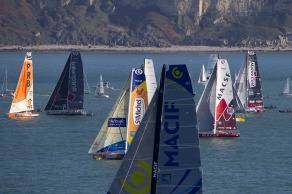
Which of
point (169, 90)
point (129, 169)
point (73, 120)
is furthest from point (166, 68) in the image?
point (73, 120)

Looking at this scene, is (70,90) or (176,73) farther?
(70,90)

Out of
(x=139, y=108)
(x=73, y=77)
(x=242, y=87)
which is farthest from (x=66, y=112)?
(x=139, y=108)

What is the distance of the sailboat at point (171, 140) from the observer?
3484cm

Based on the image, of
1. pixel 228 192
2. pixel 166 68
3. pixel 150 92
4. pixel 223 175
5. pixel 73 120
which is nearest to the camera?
pixel 166 68

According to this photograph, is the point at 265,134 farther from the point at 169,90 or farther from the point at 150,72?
the point at 169,90

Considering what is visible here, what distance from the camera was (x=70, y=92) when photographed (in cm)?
8150

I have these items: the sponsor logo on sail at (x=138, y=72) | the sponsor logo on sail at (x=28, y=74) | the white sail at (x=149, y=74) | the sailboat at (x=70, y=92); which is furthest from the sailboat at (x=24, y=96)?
the sponsor logo on sail at (x=138, y=72)

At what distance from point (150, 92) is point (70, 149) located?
6038 millimetres

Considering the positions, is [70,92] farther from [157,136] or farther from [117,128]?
[157,136]

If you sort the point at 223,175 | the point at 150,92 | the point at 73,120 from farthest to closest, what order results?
the point at 73,120 → the point at 150,92 → the point at 223,175

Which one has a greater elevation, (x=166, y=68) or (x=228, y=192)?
(x=166, y=68)

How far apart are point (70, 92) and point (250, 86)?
12.1 meters

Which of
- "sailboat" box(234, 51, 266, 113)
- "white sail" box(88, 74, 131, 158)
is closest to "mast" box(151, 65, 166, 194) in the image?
"white sail" box(88, 74, 131, 158)

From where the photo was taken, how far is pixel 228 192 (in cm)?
4866
